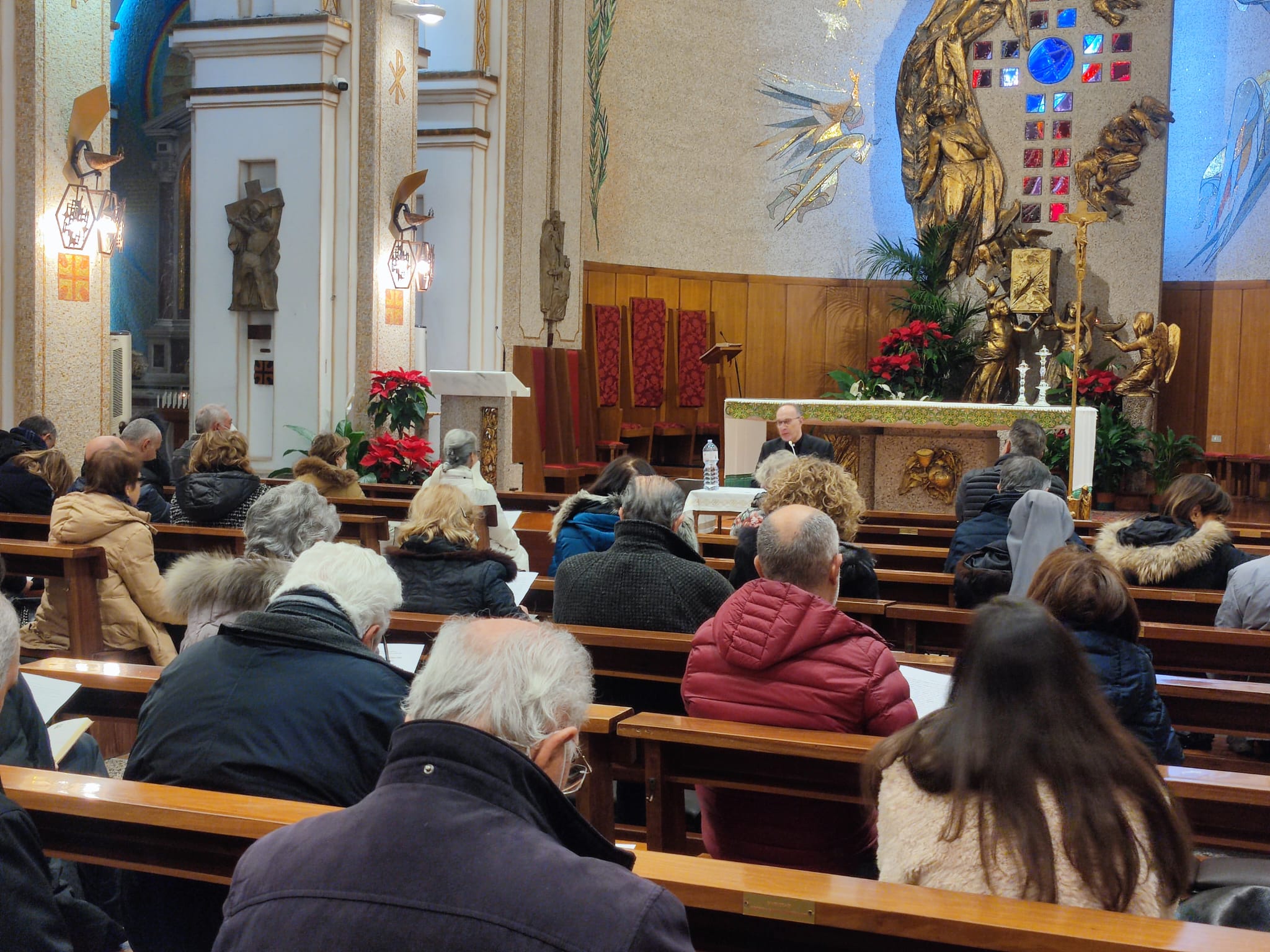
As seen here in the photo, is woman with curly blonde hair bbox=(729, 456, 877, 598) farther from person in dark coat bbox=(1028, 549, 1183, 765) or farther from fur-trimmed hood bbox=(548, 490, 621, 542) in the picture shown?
person in dark coat bbox=(1028, 549, 1183, 765)

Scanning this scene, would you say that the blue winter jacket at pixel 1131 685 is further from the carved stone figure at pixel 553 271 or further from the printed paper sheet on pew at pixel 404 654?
the carved stone figure at pixel 553 271

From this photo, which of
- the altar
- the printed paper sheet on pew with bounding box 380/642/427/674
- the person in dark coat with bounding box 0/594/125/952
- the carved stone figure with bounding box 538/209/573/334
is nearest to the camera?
the person in dark coat with bounding box 0/594/125/952

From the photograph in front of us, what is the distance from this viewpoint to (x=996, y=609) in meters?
1.91

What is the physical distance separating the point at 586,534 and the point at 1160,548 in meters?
2.20

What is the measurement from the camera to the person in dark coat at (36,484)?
5.52 m

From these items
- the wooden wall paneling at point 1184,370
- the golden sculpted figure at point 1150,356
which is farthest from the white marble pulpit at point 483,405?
the wooden wall paneling at point 1184,370

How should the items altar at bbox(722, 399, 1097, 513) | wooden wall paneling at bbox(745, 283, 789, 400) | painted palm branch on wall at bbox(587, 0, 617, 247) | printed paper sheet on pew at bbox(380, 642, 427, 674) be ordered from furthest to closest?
wooden wall paneling at bbox(745, 283, 789, 400) < painted palm branch on wall at bbox(587, 0, 617, 247) < altar at bbox(722, 399, 1097, 513) < printed paper sheet on pew at bbox(380, 642, 427, 674)

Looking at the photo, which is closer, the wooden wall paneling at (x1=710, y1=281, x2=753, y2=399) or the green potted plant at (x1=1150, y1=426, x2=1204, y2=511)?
the green potted plant at (x1=1150, y1=426, x2=1204, y2=511)

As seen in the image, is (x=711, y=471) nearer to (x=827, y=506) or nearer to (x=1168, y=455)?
(x=827, y=506)

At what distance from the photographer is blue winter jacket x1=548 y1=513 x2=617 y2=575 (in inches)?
181

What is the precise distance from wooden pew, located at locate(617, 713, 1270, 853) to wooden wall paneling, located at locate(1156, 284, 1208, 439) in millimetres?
12717

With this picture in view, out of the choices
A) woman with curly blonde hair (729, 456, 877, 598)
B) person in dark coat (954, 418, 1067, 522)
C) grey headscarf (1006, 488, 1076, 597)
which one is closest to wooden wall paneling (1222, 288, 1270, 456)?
person in dark coat (954, 418, 1067, 522)

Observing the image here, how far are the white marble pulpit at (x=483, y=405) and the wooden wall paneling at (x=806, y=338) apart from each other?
5.75m

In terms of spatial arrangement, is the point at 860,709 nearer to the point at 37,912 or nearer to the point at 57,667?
the point at 37,912
